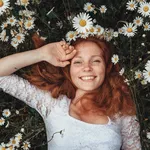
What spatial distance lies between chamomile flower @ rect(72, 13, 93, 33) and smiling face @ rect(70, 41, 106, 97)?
0.13 m

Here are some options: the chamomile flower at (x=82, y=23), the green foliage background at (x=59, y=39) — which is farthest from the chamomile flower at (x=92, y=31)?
the green foliage background at (x=59, y=39)

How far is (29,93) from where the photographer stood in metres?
2.13

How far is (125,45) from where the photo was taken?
2.31 meters

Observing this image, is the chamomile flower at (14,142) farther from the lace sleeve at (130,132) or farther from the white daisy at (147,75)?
the white daisy at (147,75)

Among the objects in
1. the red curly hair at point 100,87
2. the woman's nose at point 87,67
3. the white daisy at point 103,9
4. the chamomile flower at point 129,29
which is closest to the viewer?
the woman's nose at point 87,67

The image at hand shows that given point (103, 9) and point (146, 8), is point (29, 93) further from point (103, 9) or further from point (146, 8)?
point (146, 8)

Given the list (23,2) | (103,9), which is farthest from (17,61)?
(103,9)

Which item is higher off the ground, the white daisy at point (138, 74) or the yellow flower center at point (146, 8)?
the yellow flower center at point (146, 8)

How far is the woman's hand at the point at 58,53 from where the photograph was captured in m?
2.06

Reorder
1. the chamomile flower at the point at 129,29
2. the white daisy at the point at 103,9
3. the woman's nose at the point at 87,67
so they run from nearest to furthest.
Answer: the woman's nose at the point at 87,67
the chamomile flower at the point at 129,29
the white daisy at the point at 103,9

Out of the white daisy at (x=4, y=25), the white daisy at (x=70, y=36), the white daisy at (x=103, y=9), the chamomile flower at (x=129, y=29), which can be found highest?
the white daisy at (x=103, y=9)

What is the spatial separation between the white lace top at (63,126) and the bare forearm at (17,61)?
0.14 ft

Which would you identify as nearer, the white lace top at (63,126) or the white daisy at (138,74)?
the white lace top at (63,126)

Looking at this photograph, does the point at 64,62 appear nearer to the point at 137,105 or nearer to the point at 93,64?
the point at 93,64
